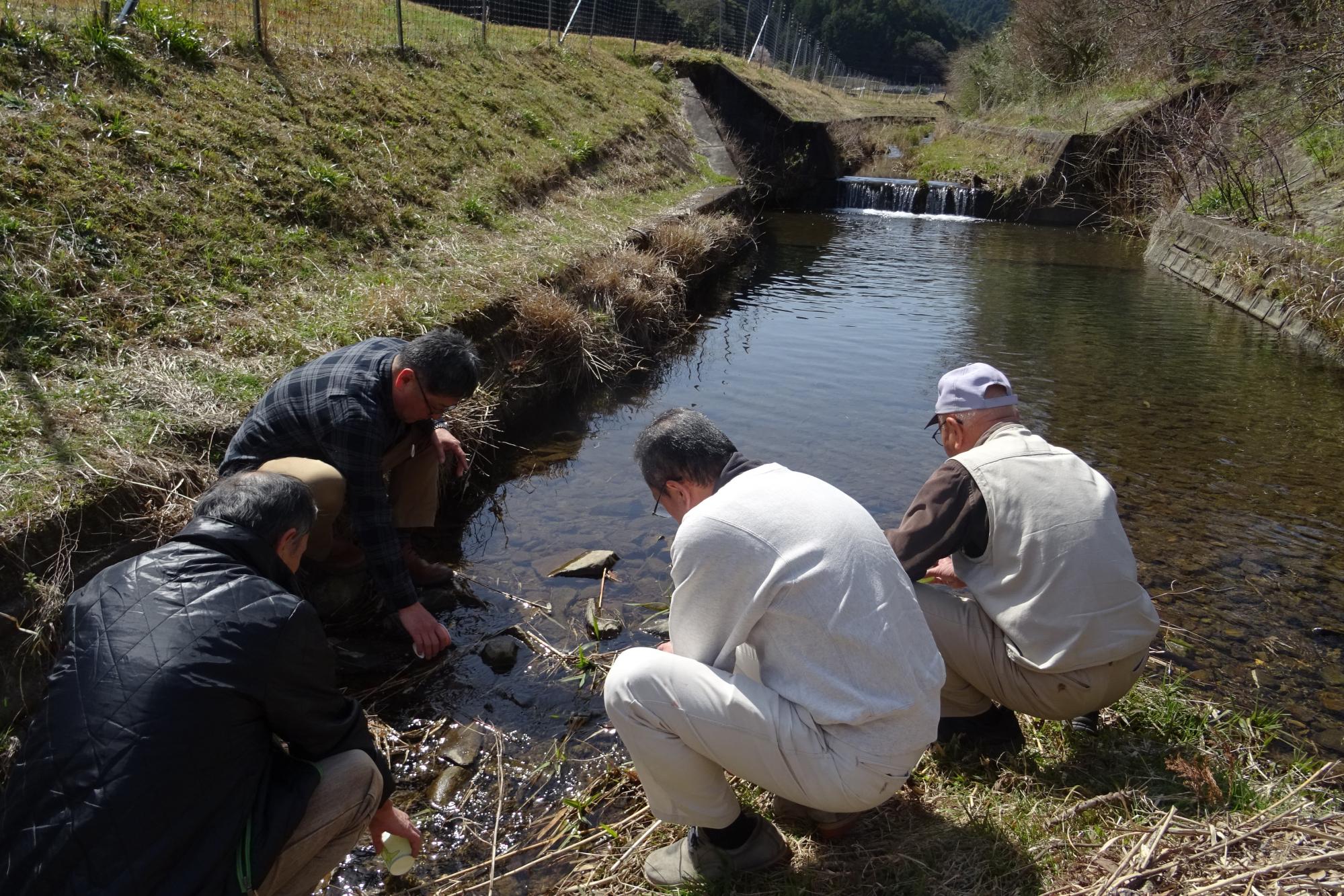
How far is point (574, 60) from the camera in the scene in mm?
18781

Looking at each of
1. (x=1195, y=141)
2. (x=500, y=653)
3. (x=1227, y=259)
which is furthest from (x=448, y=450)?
(x=1195, y=141)

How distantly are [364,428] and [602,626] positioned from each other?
1.52 m

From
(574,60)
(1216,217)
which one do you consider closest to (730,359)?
(1216,217)

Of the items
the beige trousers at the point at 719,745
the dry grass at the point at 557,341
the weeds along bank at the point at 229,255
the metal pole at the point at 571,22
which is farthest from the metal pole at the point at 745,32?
the beige trousers at the point at 719,745

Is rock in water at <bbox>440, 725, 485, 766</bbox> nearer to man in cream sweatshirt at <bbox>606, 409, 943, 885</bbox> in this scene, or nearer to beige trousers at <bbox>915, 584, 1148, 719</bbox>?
man in cream sweatshirt at <bbox>606, 409, 943, 885</bbox>

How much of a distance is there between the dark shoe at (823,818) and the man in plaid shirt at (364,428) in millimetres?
1699

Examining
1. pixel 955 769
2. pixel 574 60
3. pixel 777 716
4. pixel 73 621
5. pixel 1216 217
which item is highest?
pixel 574 60

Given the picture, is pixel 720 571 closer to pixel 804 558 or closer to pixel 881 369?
pixel 804 558

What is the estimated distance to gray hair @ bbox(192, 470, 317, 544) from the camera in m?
2.39

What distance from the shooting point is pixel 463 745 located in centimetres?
369

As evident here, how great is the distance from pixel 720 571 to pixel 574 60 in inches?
728

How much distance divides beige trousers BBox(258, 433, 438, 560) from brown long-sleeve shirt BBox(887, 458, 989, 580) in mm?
2444

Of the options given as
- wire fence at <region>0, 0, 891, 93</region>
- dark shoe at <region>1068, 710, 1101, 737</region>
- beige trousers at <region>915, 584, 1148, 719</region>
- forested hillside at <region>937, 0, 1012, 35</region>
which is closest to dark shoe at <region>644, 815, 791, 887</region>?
beige trousers at <region>915, 584, 1148, 719</region>

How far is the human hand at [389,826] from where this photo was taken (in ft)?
8.80
